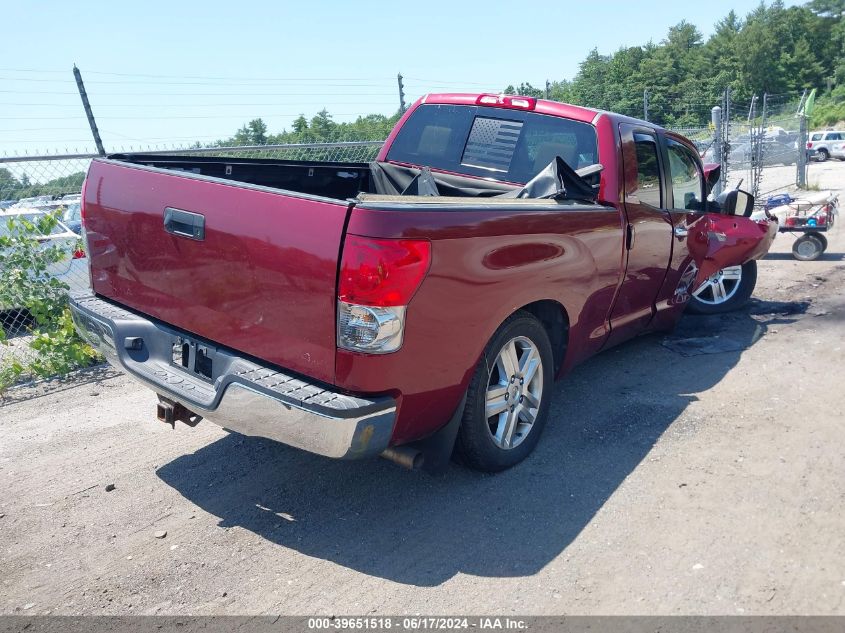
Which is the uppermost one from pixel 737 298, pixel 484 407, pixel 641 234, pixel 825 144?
pixel 825 144

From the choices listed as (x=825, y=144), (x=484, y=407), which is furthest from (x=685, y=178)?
(x=825, y=144)

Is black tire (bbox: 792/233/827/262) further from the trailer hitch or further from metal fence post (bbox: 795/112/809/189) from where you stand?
the trailer hitch

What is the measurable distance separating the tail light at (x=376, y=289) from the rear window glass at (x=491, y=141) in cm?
221

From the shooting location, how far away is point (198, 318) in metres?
3.39

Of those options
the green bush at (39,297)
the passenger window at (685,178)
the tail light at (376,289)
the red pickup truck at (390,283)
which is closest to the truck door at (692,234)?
the passenger window at (685,178)

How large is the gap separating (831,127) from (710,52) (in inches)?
1361

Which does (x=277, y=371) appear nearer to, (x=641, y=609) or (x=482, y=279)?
(x=482, y=279)

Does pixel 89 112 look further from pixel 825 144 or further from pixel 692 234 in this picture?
pixel 825 144

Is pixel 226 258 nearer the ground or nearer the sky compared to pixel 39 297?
nearer the sky

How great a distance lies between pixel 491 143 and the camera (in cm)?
509

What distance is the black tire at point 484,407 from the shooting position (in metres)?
3.58

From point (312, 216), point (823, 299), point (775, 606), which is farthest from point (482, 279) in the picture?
point (823, 299)

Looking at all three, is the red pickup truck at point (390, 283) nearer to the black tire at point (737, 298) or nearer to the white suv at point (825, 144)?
the black tire at point (737, 298)

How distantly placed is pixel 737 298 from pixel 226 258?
18.8 feet
